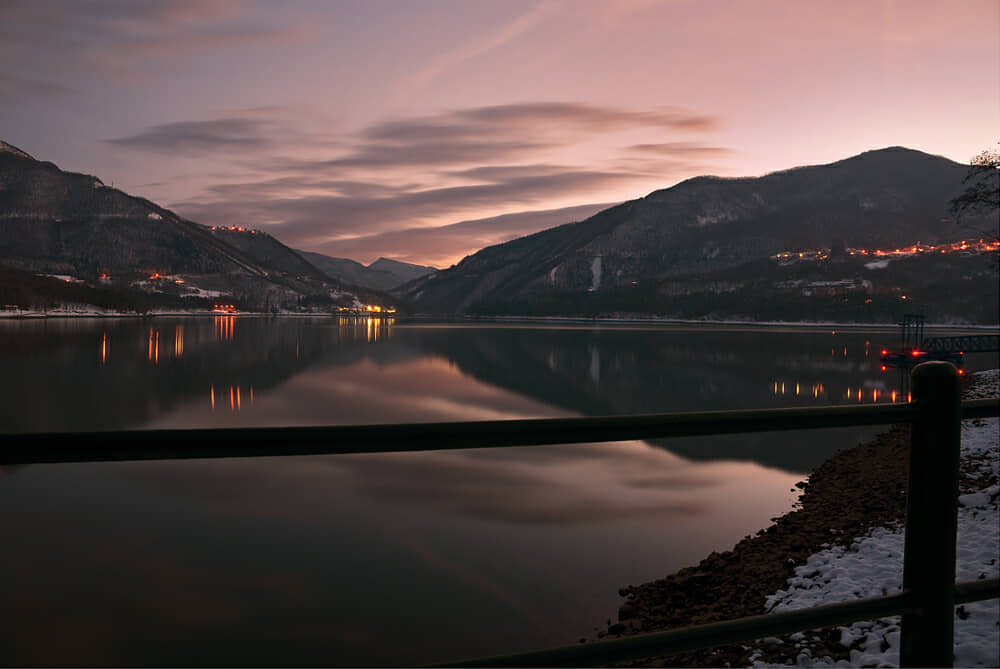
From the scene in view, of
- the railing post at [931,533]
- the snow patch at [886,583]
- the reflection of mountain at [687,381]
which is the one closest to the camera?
the railing post at [931,533]

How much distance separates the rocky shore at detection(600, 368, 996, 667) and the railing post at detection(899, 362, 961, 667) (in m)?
5.02

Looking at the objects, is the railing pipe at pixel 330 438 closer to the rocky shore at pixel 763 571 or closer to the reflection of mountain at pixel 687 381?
the rocky shore at pixel 763 571

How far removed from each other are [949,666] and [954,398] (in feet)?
2.89

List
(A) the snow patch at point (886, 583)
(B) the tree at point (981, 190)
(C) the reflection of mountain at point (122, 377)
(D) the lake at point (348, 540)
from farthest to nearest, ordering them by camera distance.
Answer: (C) the reflection of mountain at point (122, 377) → (B) the tree at point (981, 190) → (D) the lake at point (348, 540) → (A) the snow patch at point (886, 583)

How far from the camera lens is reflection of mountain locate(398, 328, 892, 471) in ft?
87.9

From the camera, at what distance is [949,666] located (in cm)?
215

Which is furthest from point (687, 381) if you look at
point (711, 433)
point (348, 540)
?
point (711, 433)

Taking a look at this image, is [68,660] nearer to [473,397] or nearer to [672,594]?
[672,594]

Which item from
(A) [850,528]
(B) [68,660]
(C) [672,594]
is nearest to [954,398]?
(C) [672,594]

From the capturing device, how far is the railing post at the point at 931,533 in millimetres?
2131

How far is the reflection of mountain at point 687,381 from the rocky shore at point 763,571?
21.9ft

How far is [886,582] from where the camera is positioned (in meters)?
8.85

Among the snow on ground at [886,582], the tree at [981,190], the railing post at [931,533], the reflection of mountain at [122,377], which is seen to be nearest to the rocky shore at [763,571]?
the snow on ground at [886,582]

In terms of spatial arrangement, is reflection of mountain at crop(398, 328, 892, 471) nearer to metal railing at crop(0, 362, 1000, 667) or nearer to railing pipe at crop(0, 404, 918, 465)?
metal railing at crop(0, 362, 1000, 667)
